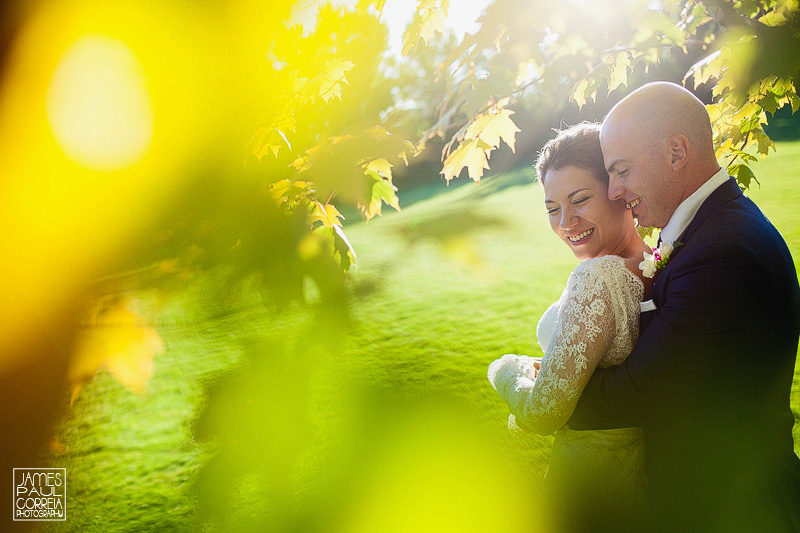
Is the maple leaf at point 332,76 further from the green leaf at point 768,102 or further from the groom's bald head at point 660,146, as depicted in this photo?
the green leaf at point 768,102

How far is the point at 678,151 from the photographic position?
1255mm

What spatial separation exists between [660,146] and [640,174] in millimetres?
93

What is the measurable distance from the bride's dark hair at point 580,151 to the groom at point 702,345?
137 millimetres

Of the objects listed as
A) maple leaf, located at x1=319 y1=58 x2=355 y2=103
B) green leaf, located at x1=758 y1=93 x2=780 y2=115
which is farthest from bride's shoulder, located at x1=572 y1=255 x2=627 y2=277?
green leaf, located at x1=758 y1=93 x2=780 y2=115

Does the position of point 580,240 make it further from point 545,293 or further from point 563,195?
point 545,293

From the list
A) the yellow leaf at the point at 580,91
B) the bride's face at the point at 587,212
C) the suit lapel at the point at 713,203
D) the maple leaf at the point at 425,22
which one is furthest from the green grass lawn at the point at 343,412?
the yellow leaf at the point at 580,91

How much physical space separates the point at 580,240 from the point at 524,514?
1592 mm

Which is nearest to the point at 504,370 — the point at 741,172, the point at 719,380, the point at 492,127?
the point at 719,380

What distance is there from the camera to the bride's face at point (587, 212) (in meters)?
1.51

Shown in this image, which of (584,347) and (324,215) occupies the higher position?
(324,215)

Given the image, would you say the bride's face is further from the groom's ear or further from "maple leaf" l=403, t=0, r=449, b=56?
"maple leaf" l=403, t=0, r=449, b=56

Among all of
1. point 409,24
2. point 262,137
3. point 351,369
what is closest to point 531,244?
point 351,369

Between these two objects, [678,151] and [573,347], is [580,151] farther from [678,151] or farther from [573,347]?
[573,347]

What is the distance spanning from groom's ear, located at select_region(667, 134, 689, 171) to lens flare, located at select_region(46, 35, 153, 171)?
1.57 m
